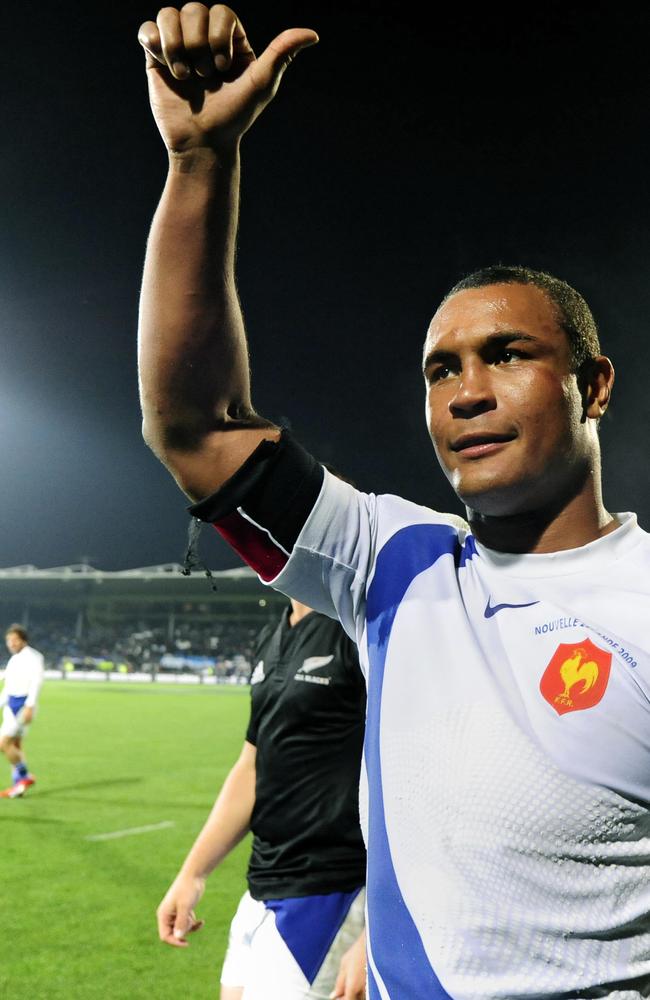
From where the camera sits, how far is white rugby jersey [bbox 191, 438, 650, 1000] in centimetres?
140

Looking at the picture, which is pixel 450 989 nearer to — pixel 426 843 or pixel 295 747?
pixel 426 843

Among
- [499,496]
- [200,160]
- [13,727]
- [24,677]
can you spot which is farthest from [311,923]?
[24,677]

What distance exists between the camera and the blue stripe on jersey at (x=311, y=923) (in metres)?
3.08

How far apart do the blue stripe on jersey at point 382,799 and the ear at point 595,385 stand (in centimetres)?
36

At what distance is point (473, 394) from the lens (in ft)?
5.40

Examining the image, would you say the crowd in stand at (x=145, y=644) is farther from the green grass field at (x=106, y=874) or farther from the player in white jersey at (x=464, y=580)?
the player in white jersey at (x=464, y=580)

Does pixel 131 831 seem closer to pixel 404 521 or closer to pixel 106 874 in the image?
pixel 106 874

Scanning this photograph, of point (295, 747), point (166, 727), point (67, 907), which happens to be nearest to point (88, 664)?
point (166, 727)

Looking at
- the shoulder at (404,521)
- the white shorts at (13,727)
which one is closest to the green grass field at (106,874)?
the white shorts at (13,727)

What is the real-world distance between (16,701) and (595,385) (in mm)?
13877

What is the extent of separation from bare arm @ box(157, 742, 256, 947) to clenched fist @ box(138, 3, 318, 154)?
102 inches

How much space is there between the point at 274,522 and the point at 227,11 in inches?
32.6

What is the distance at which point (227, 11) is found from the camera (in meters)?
1.46

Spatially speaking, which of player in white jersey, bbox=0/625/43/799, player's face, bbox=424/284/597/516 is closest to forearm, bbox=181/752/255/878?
player's face, bbox=424/284/597/516
